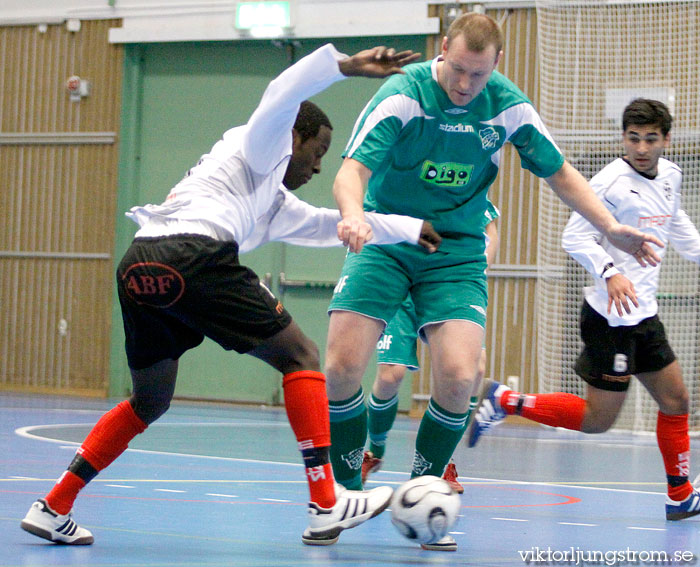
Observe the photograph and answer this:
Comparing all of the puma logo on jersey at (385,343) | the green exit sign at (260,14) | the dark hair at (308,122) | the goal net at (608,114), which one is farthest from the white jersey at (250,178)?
the green exit sign at (260,14)

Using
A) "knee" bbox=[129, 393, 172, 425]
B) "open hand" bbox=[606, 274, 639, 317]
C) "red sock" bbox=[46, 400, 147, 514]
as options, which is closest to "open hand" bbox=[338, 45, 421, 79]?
"knee" bbox=[129, 393, 172, 425]

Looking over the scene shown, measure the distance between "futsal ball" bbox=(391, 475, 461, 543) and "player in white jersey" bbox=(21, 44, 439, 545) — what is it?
0.32ft

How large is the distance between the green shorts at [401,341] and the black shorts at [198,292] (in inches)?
91.8

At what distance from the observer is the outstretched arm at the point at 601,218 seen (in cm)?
400

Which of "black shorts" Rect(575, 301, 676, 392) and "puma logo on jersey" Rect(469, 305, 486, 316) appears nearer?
"puma logo on jersey" Rect(469, 305, 486, 316)

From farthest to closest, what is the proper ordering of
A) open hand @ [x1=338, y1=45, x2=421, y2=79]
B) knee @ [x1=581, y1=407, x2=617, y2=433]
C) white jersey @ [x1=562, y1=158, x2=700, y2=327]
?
knee @ [x1=581, y1=407, x2=617, y2=433] < white jersey @ [x1=562, y1=158, x2=700, y2=327] < open hand @ [x1=338, y1=45, x2=421, y2=79]

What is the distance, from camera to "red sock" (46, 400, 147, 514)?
366 cm

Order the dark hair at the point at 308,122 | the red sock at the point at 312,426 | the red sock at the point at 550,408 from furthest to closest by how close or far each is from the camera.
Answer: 1. the red sock at the point at 550,408
2. the dark hair at the point at 308,122
3. the red sock at the point at 312,426

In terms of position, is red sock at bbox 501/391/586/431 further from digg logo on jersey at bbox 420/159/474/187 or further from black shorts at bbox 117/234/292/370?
black shorts at bbox 117/234/292/370

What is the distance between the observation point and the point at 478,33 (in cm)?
377

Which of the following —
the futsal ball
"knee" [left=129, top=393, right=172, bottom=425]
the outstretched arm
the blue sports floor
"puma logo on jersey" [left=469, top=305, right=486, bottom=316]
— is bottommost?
the blue sports floor

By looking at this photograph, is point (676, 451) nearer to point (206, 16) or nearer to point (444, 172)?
point (444, 172)

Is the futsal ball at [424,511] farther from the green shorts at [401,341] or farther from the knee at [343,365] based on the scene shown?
the green shorts at [401,341]

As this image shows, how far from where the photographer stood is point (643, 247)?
400 cm
